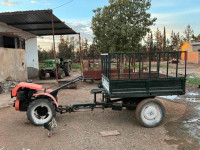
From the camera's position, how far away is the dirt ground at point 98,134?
3.91 metres

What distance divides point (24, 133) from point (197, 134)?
4040 mm

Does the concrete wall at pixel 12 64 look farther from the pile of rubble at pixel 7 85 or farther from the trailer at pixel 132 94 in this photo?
the trailer at pixel 132 94

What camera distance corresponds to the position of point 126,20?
13336 mm

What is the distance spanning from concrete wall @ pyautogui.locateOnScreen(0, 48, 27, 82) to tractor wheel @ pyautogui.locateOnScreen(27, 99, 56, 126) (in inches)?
235

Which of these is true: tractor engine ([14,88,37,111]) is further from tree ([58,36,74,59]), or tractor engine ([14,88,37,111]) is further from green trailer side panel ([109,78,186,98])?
tree ([58,36,74,59])

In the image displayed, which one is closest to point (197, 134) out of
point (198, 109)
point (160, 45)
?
point (198, 109)

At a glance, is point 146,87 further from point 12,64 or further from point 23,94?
point 12,64

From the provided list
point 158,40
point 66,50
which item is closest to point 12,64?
point 66,50

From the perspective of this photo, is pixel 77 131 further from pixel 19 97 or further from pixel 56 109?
pixel 19 97

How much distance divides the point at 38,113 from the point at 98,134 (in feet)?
5.62

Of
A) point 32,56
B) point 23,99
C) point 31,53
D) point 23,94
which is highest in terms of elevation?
point 31,53

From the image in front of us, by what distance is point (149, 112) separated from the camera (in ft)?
15.6

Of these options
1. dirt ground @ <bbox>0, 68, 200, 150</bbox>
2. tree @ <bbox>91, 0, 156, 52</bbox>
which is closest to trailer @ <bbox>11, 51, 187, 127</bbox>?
dirt ground @ <bbox>0, 68, 200, 150</bbox>

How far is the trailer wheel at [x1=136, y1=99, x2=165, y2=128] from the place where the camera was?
4703mm
